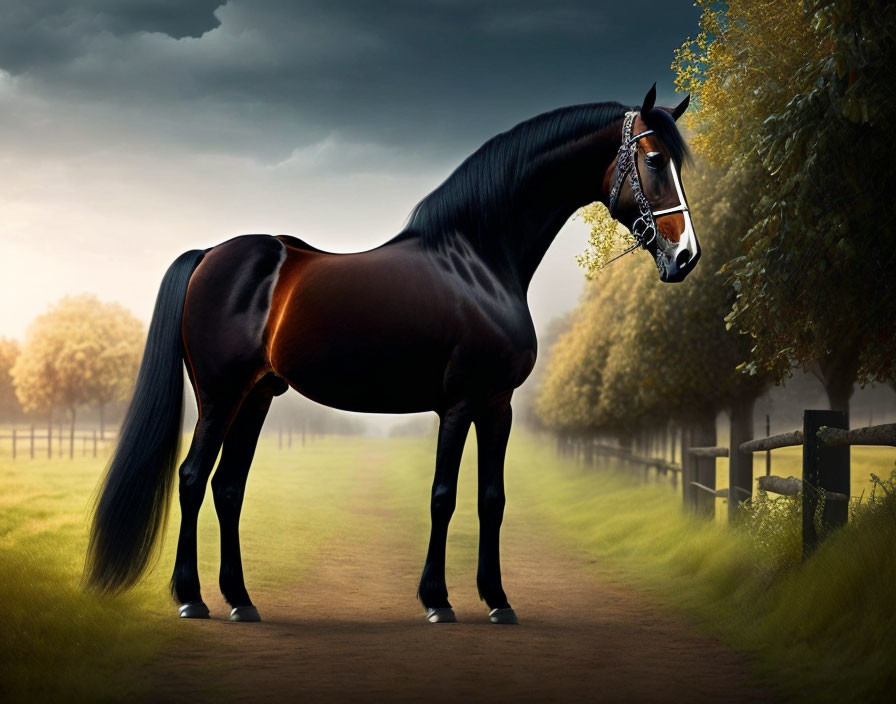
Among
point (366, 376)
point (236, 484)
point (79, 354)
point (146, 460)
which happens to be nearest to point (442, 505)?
point (366, 376)

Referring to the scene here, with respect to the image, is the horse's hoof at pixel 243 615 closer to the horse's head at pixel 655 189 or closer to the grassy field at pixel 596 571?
the grassy field at pixel 596 571

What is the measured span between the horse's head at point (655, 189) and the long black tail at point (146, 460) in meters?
3.35

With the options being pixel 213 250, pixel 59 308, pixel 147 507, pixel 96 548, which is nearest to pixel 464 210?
pixel 213 250

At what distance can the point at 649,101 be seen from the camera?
664cm

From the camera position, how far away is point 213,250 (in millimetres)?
7375

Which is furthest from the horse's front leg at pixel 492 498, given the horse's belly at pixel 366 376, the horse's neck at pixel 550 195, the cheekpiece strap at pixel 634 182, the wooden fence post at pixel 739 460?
the wooden fence post at pixel 739 460

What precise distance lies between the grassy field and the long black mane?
3.43 m

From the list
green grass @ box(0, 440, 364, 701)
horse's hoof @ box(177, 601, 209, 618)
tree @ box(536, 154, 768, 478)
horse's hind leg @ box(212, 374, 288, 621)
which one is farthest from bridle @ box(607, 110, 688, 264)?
green grass @ box(0, 440, 364, 701)

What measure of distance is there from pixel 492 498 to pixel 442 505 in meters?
0.39

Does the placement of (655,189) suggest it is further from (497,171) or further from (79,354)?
(79,354)

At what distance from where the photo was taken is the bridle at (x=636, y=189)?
6.54 m

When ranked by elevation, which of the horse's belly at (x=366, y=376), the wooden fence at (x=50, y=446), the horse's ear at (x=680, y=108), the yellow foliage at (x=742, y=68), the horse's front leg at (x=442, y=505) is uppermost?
the yellow foliage at (x=742, y=68)

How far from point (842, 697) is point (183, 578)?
453 centimetres

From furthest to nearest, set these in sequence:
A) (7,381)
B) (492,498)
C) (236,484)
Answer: (7,381)
(236,484)
(492,498)
